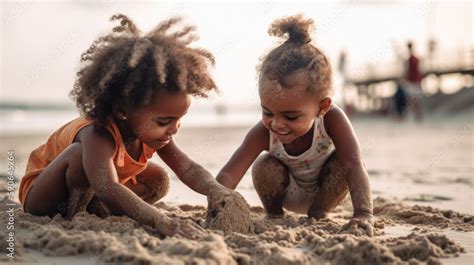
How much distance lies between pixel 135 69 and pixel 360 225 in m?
1.46

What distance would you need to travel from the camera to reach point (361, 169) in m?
3.53

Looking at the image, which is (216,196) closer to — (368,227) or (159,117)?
(159,117)

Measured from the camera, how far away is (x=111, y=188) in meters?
2.89

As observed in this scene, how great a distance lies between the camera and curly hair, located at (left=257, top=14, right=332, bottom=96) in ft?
11.2

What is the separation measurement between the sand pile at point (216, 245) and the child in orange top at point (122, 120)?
15cm

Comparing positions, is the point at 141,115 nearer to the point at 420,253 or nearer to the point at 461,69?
the point at 420,253

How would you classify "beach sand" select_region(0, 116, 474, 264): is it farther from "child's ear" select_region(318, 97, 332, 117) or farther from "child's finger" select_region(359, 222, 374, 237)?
"child's ear" select_region(318, 97, 332, 117)

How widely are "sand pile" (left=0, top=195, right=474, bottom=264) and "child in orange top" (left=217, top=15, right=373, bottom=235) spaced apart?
57cm

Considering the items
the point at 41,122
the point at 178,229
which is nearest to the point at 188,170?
the point at 178,229

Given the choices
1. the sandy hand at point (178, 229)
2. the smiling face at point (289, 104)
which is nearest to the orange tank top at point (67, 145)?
the sandy hand at point (178, 229)

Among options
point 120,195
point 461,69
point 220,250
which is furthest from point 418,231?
point 461,69

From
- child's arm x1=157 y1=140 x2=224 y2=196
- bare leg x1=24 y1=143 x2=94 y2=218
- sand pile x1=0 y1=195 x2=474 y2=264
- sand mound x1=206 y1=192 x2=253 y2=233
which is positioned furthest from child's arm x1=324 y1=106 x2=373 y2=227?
bare leg x1=24 y1=143 x2=94 y2=218

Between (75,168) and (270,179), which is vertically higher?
(75,168)

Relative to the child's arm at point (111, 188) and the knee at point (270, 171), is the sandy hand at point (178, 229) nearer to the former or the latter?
the child's arm at point (111, 188)
